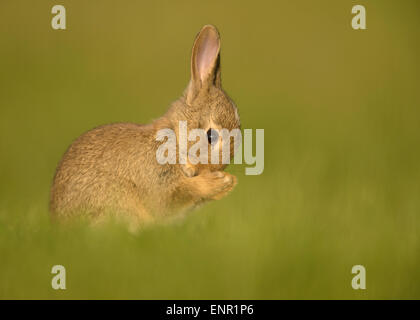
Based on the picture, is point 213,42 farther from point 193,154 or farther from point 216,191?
point 216,191

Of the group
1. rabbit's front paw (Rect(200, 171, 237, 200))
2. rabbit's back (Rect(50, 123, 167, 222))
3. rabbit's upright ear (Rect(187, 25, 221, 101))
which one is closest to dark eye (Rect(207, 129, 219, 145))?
rabbit's front paw (Rect(200, 171, 237, 200))

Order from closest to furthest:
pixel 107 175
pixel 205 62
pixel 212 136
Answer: pixel 212 136, pixel 107 175, pixel 205 62

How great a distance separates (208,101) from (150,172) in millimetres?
747

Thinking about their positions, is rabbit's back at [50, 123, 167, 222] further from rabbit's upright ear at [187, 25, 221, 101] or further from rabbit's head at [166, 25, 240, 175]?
rabbit's upright ear at [187, 25, 221, 101]

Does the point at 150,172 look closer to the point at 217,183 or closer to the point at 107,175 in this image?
the point at 107,175

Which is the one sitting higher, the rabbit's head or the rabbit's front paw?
the rabbit's head

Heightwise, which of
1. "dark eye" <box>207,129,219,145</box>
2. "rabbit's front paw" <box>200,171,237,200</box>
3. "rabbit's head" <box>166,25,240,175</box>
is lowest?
"rabbit's front paw" <box>200,171,237,200</box>

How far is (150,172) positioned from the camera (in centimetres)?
409

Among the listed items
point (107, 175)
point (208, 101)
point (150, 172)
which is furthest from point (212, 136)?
point (107, 175)

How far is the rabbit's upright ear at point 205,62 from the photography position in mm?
4043

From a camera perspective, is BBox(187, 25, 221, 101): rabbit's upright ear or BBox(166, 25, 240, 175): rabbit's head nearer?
BBox(166, 25, 240, 175): rabbit's head

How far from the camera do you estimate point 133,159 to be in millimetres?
4113

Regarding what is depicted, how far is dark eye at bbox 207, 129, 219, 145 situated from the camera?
3852 millimetres

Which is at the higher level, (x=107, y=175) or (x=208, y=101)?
(x=208, y=101)
